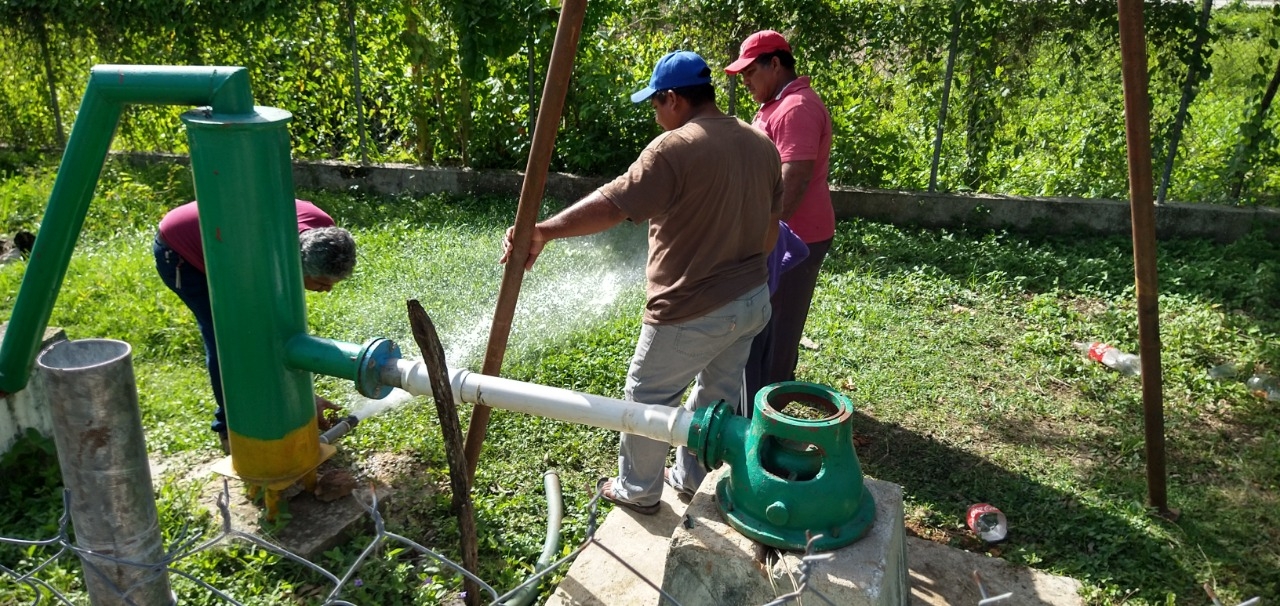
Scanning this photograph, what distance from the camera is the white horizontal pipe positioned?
2.50m

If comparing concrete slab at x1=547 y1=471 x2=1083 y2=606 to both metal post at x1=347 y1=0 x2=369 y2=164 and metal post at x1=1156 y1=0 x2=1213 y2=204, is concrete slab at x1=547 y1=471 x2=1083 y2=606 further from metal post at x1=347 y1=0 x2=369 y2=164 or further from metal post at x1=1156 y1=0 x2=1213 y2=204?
metal post at x1=347 y1=0 x2=369 y2=164

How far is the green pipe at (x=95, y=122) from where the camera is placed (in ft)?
8.73

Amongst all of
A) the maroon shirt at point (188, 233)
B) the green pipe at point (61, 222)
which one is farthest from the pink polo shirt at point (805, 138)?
the green pipe at point (61, 222)

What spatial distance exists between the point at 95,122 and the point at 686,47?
19.0ft

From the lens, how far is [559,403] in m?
2.59

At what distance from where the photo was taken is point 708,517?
99.2 inches

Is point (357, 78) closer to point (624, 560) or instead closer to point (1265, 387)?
point (624, 560)

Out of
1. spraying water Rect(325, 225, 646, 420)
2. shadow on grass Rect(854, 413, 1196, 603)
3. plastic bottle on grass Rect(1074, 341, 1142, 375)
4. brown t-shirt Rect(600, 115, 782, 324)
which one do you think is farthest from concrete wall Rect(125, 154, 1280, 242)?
brown t-shirt Rect(600, 115, 782, 324)

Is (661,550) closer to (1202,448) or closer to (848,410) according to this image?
(848,410)

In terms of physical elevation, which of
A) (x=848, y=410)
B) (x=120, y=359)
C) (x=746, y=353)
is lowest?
(x=746, y=353)

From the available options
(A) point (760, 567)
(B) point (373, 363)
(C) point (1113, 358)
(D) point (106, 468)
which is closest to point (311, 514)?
(B) point (373, 363)

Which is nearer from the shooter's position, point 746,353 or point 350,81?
point 746,353

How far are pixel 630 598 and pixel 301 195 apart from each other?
602 centimetres

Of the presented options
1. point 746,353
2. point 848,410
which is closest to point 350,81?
point 746,353
